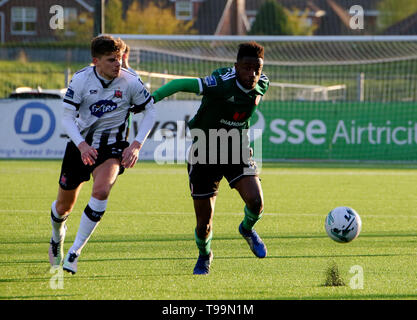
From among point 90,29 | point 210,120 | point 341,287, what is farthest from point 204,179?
point 90,29

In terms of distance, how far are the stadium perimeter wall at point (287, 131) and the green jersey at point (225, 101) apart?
1291 centimetres

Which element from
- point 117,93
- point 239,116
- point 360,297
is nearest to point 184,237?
point 239,116

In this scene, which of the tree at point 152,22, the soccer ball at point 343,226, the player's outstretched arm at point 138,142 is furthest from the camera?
the tree at point 152,22

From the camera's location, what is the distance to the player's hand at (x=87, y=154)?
645 centimetres

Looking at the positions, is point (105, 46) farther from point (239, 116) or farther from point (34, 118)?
point (34, 118)

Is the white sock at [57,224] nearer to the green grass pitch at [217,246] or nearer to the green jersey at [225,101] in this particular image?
the green grass pitch at [217,246]

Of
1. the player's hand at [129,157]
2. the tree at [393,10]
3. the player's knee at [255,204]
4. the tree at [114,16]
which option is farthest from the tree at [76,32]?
the player's hand at [129,157]

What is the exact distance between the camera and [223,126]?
7.07 meters

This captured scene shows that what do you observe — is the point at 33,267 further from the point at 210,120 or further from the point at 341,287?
the point at 341,287

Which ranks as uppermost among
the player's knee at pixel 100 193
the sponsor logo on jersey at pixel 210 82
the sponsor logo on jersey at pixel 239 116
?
the sponsor logo on jersey at pixel 210 82

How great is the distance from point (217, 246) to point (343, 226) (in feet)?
4.97

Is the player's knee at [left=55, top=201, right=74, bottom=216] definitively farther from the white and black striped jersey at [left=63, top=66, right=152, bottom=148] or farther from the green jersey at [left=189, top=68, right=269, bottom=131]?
the green jersey at [left=189, top=68, right=269, bottom=131]

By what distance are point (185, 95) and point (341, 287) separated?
63.7 feet

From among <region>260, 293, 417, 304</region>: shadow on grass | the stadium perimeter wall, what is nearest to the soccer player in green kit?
<region>260, 293, 417, 304</region>: shadow on grass
